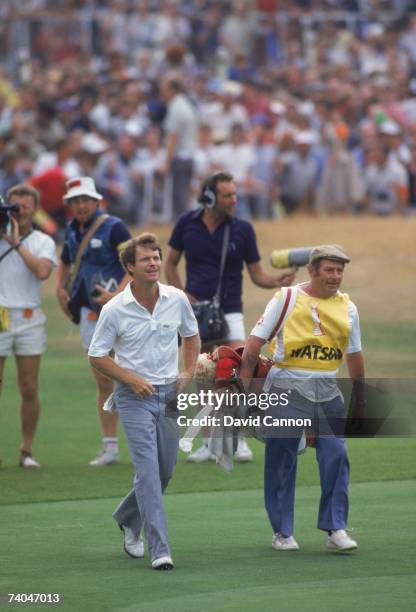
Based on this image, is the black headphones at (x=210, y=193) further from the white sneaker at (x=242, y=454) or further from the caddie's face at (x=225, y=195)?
the white sneaker at (x=242, y=454)

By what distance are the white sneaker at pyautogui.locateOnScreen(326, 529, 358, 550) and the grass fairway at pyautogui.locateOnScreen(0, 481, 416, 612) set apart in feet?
0.18

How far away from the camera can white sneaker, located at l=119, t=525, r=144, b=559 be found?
29.0 ft

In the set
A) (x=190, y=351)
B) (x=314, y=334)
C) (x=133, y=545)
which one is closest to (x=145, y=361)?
(x=190, y=351)

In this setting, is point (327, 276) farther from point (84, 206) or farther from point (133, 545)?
point (84, 206)

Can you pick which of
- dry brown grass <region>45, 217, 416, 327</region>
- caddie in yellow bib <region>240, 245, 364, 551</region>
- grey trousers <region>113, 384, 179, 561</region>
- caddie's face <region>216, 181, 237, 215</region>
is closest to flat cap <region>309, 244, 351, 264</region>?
caddie in yellow bib <region>240, 245, 364, 551</region>

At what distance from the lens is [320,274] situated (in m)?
8.74

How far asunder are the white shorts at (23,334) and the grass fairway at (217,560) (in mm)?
1749

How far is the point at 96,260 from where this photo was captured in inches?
481

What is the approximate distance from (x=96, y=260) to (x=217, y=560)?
404cm

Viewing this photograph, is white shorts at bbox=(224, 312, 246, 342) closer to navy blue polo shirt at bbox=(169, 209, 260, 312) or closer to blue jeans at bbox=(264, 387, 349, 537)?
navy blue polo shirt at bbox=(169, 209, 260, 312)

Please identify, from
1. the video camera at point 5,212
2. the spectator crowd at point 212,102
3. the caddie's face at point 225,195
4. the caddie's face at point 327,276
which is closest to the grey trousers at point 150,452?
the caddie's face at point 327,276

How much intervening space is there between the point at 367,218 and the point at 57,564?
64.1 ft

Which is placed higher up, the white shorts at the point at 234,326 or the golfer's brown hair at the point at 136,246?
the golfer's brown hair at the point at 136,246

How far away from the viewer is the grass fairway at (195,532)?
7773 mm
